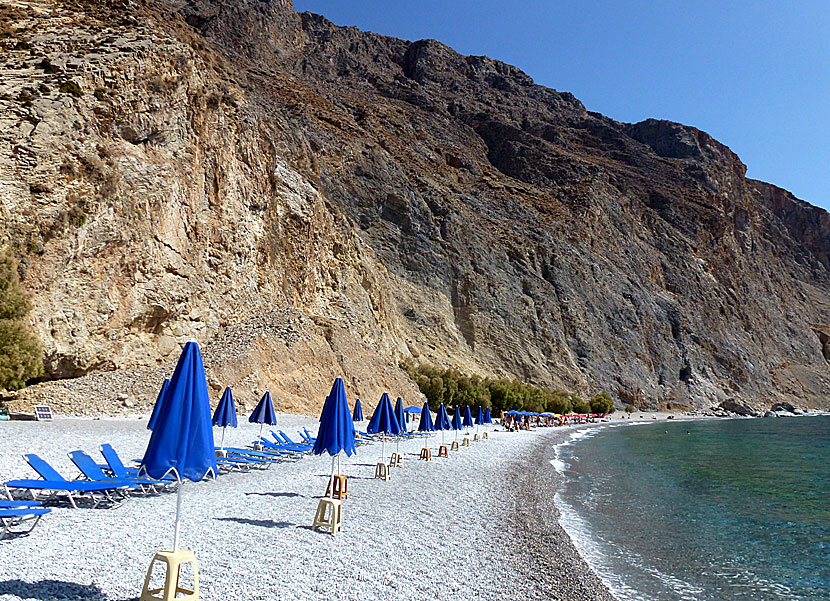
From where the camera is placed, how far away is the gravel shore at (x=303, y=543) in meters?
6.18

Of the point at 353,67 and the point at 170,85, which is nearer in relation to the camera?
the point at 170,85

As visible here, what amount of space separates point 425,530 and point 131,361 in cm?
2120

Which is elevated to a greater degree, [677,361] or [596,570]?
[677,361]

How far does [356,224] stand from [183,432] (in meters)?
57.7

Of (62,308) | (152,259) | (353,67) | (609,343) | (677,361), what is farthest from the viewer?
(353,67)

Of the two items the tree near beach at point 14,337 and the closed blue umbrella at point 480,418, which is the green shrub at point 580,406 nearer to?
the closed blue umbrella at point 480,418

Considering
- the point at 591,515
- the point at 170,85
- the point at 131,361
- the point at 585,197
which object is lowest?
the point at 591,515

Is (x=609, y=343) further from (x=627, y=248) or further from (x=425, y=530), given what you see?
(x=425, y=530)

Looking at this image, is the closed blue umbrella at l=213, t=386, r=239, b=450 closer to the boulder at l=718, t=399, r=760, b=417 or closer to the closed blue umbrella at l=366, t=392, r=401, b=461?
the closed blue umbrella at l=366, t=392, r=401, b=461

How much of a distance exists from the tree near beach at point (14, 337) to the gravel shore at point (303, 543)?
16.6ft

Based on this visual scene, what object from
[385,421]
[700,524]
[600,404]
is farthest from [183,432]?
[600,404]

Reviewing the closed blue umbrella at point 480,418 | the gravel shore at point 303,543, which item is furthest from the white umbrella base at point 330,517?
the closed blue umbrella at point 480,418

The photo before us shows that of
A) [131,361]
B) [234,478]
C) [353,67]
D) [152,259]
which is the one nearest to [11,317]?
[131,361]

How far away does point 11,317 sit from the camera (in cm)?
2039
